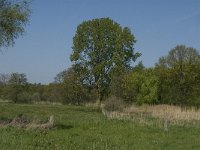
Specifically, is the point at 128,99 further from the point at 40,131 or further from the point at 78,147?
the point at 78,147

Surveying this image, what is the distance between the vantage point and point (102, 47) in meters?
73.5

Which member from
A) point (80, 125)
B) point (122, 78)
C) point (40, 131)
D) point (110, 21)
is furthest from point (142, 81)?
point (40, 131)

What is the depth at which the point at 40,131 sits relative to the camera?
79.4 ft

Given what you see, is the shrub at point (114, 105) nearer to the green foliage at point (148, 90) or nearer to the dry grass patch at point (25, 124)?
the green foliage at point (148, 90)

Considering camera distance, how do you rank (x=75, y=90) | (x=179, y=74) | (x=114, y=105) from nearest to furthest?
(x=114, y=105) → (x=179, y=74) → (x=75, y=90)

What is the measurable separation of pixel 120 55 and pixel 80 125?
44.1 metres

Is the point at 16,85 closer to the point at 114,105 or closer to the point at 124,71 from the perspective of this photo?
the point at 124,71

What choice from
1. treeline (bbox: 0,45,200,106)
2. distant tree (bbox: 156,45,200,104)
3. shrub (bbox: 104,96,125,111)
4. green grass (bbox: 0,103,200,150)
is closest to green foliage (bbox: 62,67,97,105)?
treeline (bbox: 0,45,200,106)

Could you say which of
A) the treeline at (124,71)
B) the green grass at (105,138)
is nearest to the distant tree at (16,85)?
the treeline at (124,71)

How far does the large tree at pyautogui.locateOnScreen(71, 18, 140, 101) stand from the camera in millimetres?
73500

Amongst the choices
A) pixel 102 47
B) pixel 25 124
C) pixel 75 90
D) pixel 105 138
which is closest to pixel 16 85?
pixel 75 90

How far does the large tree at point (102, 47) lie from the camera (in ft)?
241

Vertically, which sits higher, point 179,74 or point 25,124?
point 179,74

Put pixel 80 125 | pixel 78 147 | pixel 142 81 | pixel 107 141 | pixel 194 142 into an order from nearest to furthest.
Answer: pixel 78 147
pixel 107 141
pixel 194 142
pixel 80 125
pixel 142 81
